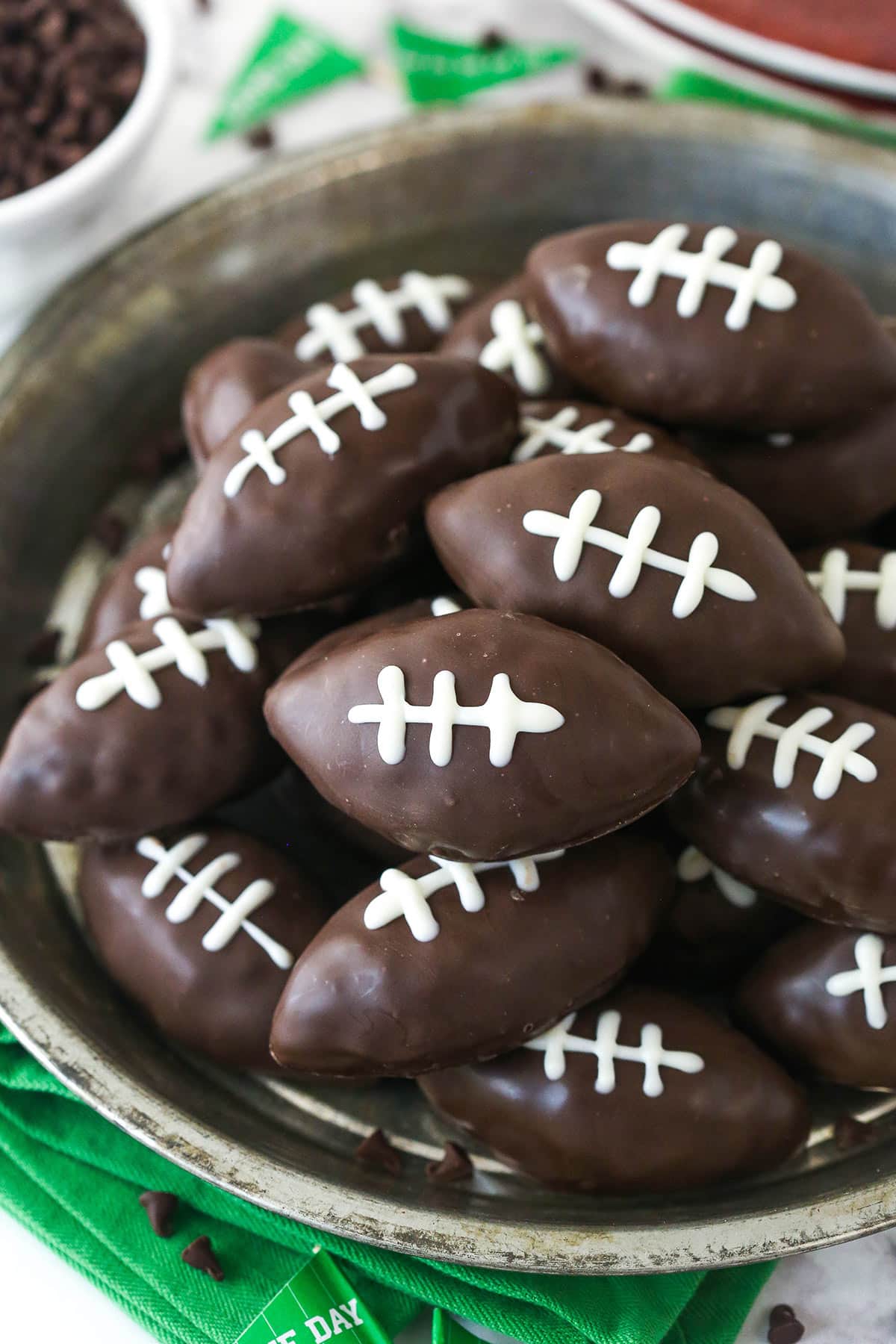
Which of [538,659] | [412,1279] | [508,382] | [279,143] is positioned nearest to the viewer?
[538,659]

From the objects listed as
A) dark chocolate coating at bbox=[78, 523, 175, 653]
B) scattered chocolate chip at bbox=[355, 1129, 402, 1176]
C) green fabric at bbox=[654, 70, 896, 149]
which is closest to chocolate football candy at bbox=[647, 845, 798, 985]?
scattered chocolate chip at bbox=[355, 1129, 402, 1176]

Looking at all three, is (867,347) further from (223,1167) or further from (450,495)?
(223,1167)

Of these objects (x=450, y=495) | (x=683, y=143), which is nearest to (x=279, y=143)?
(x=683, y=143)

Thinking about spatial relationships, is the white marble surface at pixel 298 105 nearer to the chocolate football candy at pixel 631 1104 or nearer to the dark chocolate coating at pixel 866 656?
the dark chocolate coating at pixel 866 656

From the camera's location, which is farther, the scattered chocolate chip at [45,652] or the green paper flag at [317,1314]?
the scattered chocolate chip at [45,652]

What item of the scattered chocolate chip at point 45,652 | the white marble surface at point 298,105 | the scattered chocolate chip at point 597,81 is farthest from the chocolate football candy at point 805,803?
the scattered chocolate chip at point 597,81

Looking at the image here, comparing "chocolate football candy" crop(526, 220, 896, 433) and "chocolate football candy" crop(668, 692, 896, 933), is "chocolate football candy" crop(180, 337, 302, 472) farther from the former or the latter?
"chocolate football candy" crop(668, 692, 896, 933)
